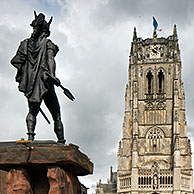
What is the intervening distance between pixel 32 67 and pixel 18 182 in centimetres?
190

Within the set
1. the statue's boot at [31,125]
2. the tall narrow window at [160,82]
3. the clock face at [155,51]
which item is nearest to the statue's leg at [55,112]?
the statue's boot at [31,125]

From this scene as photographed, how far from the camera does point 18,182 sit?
20.0 feet

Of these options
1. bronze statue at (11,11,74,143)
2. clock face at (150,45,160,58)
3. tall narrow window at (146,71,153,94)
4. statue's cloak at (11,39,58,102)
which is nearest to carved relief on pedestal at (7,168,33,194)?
bronze statue at (11,11,74,143)

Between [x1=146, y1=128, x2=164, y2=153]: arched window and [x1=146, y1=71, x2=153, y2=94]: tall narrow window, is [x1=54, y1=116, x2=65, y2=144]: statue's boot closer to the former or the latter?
[x1=146, y1=128, x2=164, y2=153]: arched window

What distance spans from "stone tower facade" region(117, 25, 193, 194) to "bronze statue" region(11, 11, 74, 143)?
5490 centimetres

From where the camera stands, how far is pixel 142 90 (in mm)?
68562

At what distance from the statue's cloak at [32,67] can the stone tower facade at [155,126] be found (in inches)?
2171

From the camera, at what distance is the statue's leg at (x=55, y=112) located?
704cm

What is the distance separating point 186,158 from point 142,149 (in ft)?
21.8

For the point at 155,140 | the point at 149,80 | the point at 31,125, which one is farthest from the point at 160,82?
the point at 31,125

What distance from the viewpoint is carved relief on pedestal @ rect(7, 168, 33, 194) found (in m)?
6.08

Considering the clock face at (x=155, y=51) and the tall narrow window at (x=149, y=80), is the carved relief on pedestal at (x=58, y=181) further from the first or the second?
the clock face at (x=155, y=51)

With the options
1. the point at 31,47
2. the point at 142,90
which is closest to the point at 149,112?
the point at 142,90

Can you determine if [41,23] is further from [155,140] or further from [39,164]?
[155,140]
